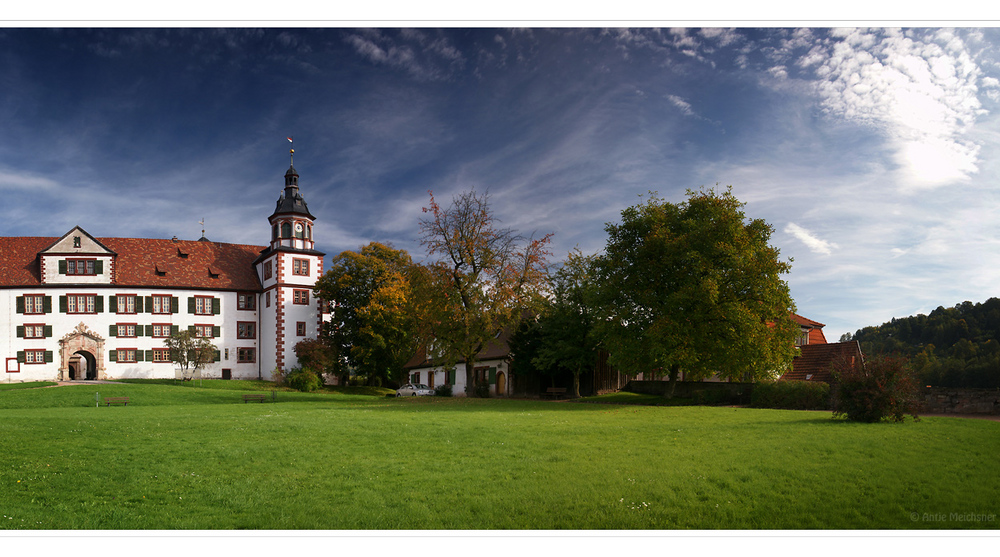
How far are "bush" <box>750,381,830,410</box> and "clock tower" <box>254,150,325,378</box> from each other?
46674 mm

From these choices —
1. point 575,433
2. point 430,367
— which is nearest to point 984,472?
point 575,433

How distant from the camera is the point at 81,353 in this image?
59531mm

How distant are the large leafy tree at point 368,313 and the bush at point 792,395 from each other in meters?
34.0

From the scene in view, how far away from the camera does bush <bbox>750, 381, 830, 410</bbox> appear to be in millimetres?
27609

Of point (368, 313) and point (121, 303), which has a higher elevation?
point (121, 303)

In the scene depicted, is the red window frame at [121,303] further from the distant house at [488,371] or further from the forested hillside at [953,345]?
the forested hillside at [953,345]

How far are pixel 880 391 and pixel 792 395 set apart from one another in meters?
10.6

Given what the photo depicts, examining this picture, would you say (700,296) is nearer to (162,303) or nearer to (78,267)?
(162,303)

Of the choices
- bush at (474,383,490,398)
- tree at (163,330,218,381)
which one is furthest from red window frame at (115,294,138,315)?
bush at (474,383,490,398)

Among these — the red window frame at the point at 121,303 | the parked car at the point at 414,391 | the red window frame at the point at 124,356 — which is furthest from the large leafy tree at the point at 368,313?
the red window frame at the point at 124,356

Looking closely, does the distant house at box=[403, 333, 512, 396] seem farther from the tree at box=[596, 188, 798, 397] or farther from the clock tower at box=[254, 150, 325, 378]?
→ the clock tower at box=[254, 150, 325, 378]

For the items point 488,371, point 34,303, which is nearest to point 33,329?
point 34,303

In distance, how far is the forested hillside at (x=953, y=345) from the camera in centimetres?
2067

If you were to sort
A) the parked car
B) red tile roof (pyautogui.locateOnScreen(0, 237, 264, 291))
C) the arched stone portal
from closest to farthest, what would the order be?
the parked car
the arched stone portal
red tile roof (pyautogui.locateOnScreen(0, 237, 264, 291))
